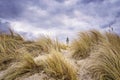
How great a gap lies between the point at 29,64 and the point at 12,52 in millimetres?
1339

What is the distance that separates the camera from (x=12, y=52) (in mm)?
6141

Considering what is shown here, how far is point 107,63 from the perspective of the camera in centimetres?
454

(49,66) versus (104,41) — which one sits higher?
(104,41)

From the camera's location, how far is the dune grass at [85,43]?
5.48 metres

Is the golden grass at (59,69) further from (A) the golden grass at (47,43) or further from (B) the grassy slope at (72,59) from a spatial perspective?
(A) the golden grass at (47,43)

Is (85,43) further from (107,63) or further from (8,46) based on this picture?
(8,46)

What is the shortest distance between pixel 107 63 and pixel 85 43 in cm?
122

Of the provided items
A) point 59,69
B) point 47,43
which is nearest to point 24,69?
point 59,69

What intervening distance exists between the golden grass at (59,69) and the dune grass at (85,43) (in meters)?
0.84

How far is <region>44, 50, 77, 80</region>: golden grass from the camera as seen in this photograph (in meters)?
4.43

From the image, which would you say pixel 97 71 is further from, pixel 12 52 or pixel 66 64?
pixel 12 52

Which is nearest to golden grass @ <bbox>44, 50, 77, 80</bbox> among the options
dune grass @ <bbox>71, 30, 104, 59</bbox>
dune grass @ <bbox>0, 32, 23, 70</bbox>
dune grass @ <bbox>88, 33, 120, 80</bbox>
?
dune grass @ <bbox>88, 33, 120, 80</bbox>

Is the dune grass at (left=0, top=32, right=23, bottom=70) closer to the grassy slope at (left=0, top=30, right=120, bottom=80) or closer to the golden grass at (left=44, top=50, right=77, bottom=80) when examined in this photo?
the grassy slope at (left=0, top=30, right=120, bottom=80)

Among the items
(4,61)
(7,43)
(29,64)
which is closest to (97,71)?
(29,64)
